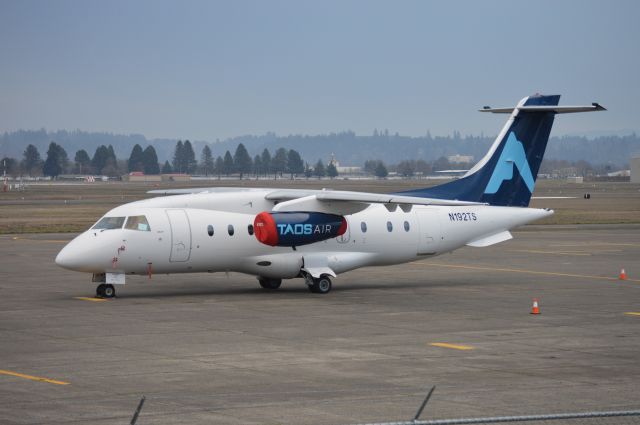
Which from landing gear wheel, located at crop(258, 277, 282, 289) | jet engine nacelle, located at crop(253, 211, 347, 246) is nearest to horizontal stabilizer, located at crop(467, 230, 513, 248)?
jet engine nacelle, located at crop(253, 211, 347, 246)

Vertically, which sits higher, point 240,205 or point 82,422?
point 240,205

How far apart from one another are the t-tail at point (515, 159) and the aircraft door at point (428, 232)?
1.68m

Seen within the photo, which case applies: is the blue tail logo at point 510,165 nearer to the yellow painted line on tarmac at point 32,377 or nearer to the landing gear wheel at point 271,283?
the landing gear wheel at point 271,283

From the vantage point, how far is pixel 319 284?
102ft

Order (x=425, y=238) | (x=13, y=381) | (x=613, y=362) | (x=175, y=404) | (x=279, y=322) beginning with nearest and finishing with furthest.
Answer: (x=175, y=404) < (x=13, y=381) < (x=613, y=362) < (x=279, y=322) < (x=425, y=238)

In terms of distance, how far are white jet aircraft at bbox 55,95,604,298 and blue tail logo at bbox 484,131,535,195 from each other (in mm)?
34

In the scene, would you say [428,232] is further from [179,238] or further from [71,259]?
[71,259]

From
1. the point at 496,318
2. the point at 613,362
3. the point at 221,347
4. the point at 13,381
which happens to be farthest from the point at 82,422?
the point at 496,318

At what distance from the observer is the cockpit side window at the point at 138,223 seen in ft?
96.5

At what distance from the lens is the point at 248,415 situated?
15203 millimetres

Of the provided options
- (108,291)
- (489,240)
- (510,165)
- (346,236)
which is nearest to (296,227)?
(346,236)

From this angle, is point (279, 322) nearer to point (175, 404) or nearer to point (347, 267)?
point (347, 267)

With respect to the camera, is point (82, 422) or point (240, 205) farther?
point (240, 205)

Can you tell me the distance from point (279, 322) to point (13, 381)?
8.55 metres
